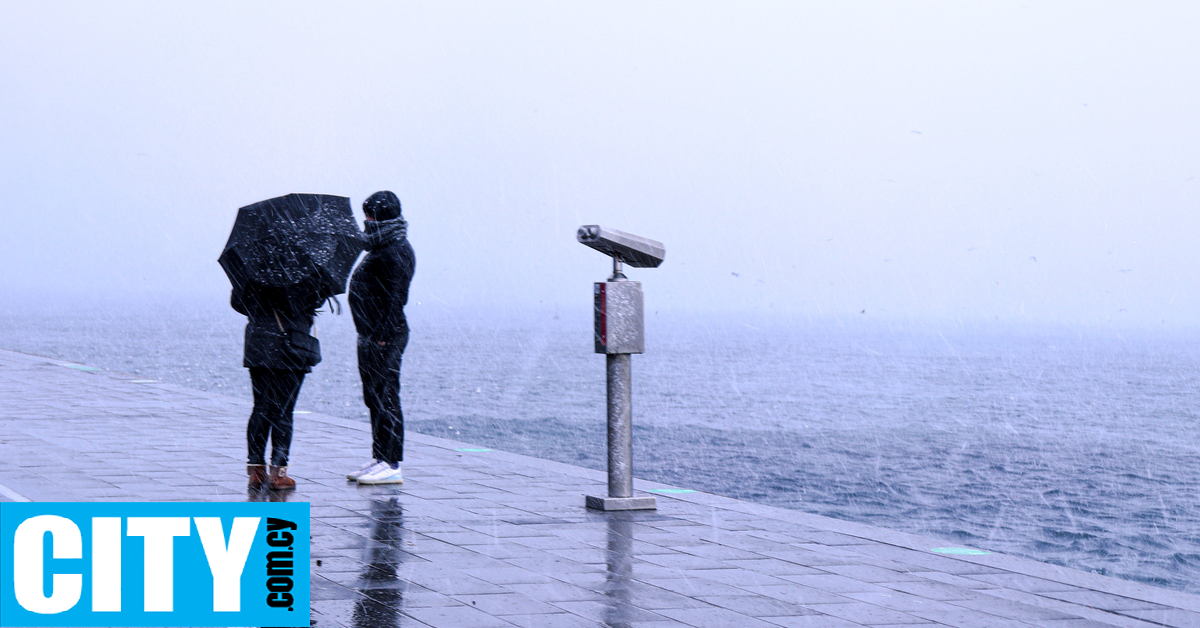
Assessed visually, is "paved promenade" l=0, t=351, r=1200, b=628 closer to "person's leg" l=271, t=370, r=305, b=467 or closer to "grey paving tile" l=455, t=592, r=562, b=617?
"grey paving tile" l=455, t=592, r=562, b=617

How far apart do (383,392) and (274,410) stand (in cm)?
71

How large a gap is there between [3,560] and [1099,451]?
41.3 meters

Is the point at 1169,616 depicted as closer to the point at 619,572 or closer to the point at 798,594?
the point at 798,594

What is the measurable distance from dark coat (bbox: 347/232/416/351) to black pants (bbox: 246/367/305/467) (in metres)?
0.55

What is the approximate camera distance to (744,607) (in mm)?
4867

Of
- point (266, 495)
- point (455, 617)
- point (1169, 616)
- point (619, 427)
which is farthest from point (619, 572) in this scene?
point (266, 495)

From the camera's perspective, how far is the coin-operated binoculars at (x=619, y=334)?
7250mm

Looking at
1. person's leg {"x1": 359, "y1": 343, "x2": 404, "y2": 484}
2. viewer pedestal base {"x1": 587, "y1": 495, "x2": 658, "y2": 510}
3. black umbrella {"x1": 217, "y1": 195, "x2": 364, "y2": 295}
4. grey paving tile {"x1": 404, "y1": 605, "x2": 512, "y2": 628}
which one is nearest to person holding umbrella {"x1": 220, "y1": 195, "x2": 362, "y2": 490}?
black umbrella {"x1": 217, "y1": 195, "x2": 364, "y2": 295}

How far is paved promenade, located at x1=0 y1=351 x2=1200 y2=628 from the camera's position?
15.6ft

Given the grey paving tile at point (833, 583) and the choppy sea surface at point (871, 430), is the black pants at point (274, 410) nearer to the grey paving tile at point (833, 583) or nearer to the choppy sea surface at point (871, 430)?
the choppy sea surface at point (871, 430)

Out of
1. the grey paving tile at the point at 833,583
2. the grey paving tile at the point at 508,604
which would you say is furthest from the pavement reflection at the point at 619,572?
the grey paving tile at the point at 833,583

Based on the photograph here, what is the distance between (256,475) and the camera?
7.68 m

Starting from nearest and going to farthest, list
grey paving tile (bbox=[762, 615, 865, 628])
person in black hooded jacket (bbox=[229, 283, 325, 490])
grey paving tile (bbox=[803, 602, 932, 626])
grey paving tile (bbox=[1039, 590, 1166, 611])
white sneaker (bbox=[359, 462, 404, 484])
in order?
1. grey paving tile (bbox=[762, 615, 865, 628])
2. grey paving tile (bbox=[803, 602, 932, 626])
3. grey paving tile (bbox=[1039, 590, 1166, 611])
4. person in black hooded jacket (bbox=[229, 283, 325, 490])
5. white sneaker (bbox=[359, 462, 404, 484])

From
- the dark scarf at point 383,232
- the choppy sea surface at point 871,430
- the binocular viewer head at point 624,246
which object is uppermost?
the dark scarf at point 383,232
